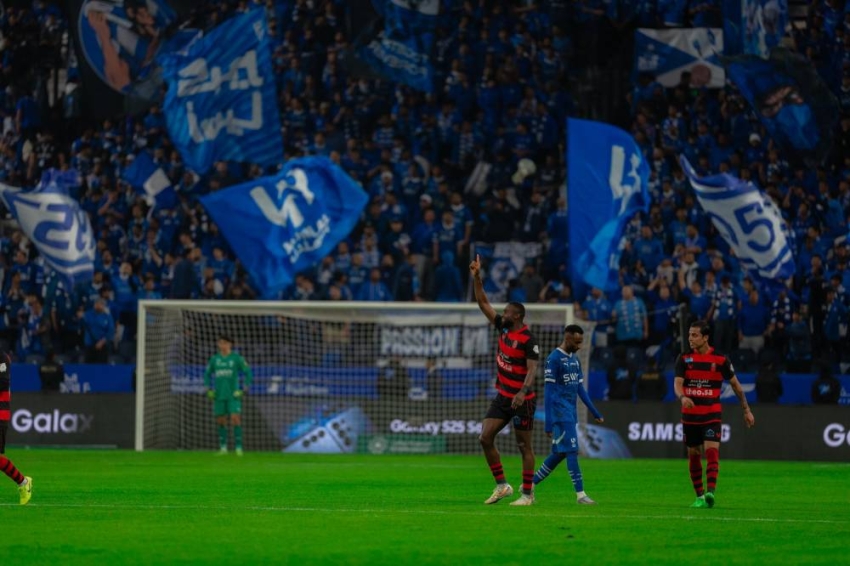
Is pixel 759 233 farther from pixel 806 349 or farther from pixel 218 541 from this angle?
pixel 218 541

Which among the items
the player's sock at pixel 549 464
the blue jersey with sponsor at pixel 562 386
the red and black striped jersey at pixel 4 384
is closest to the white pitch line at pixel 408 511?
the red and black striped jersey at pixel 4 384

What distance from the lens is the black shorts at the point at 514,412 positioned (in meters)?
15.8

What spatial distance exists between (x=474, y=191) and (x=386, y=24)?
5863 mm

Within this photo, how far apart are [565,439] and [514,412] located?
0.59 m

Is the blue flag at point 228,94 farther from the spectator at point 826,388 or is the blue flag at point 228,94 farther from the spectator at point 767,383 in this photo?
the spectator at point 826,388

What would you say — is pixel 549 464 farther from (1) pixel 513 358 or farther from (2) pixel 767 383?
(2) pixel 767 383

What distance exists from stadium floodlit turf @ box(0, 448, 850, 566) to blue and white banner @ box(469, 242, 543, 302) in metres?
8.15

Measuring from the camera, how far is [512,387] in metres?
15.9

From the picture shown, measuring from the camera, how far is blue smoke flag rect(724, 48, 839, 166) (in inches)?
1266

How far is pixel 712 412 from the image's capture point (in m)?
15.7

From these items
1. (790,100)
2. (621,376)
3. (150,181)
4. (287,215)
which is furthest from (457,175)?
(621,376)

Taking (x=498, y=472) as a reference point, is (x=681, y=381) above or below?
above

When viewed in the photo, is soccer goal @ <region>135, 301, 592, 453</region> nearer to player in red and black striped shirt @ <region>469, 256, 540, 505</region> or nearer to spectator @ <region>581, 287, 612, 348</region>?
spectator @ <region>581, 287, 612, 348</region>

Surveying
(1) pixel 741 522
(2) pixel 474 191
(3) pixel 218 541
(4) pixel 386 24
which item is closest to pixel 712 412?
(1) pixel 741 522
